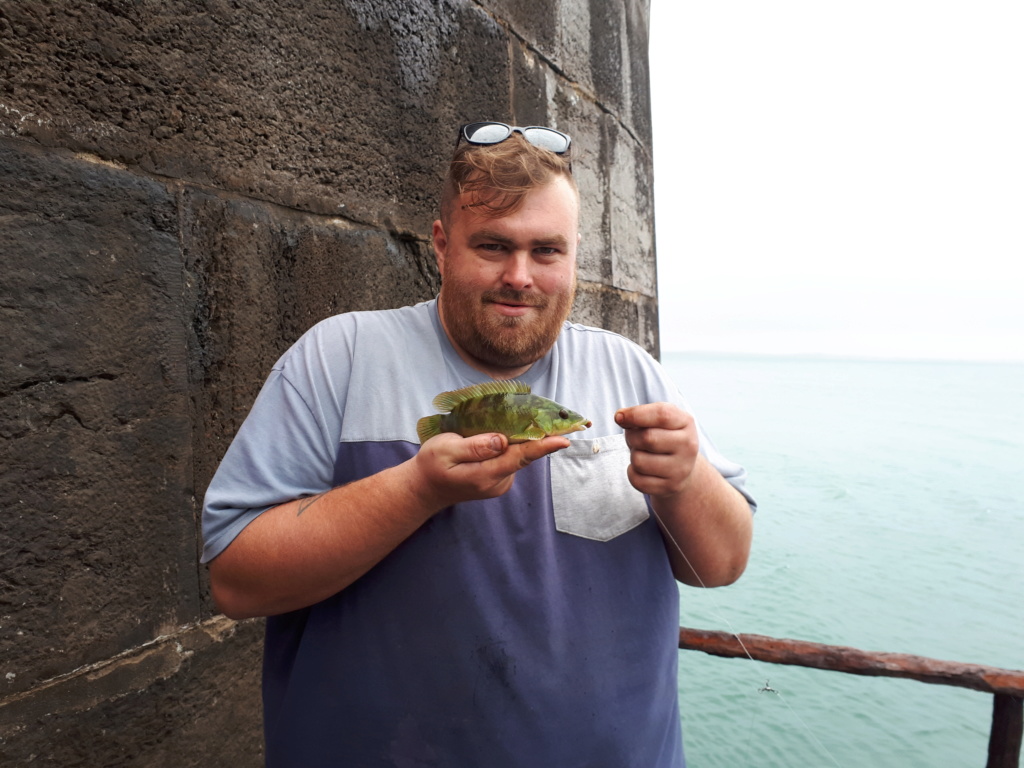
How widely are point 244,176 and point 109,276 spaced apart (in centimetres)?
62

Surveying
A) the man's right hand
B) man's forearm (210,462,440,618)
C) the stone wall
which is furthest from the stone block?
the man's right hand

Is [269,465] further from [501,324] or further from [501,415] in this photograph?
[501,324]

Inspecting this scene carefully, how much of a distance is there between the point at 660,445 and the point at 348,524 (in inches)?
29.9

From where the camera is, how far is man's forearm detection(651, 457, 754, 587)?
1.76m

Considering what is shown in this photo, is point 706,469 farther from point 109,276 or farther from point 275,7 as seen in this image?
point 275,7

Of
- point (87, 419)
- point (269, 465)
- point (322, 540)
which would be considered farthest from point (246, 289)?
point (322, 540)

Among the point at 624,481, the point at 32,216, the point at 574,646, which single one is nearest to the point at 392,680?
the point at 574,646

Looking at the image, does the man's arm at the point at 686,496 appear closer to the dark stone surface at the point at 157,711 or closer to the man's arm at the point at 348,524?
the man's arm at the point at 348,524

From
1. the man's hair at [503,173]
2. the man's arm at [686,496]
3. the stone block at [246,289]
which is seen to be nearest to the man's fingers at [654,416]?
the man's arm at [686,496]

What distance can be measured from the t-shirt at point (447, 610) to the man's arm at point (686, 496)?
4.1 inches

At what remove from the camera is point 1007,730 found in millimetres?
3523

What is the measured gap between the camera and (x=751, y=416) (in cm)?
5678

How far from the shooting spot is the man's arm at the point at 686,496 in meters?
1.63

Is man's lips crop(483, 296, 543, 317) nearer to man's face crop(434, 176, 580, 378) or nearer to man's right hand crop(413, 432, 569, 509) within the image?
man's face crop(434, 176, 580, 378)
